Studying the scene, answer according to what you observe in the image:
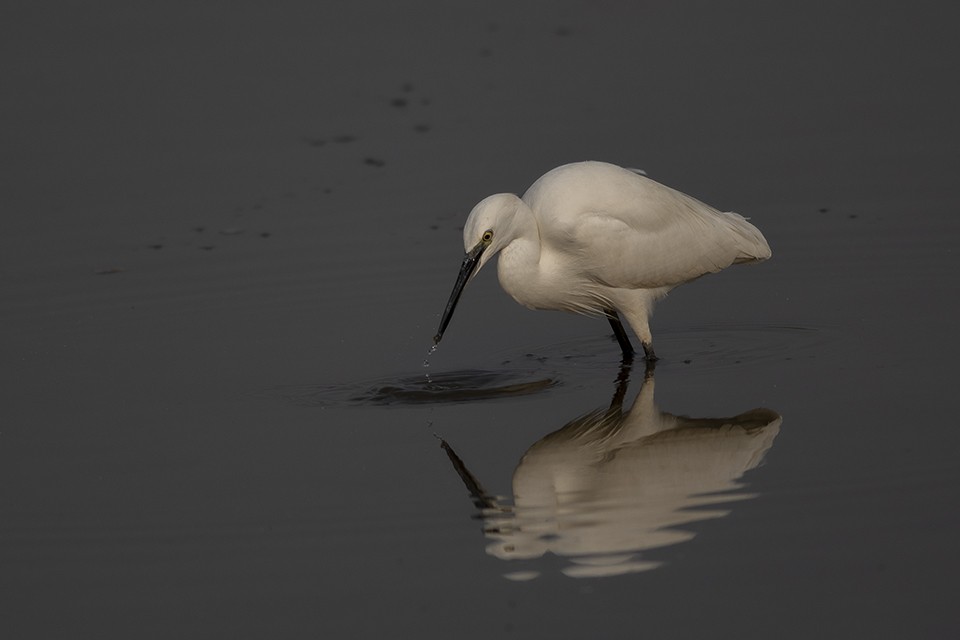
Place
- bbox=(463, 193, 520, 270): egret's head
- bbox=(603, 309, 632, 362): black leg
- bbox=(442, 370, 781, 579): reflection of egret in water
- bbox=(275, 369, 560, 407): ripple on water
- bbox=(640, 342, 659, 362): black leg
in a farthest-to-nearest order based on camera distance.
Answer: bbox=(603, 309, 632, 362): black leg → bbox=(640, 342, 659, 362): black leg → bbox=(275, 369, 560, 407): ripple on water → bbox=(463, 193, 520, 270): egret's head → bbox=(442, 370, 781, 579): reflection of egret in water

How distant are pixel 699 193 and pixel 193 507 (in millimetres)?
5604

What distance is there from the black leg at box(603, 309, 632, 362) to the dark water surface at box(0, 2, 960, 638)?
9.9 inches

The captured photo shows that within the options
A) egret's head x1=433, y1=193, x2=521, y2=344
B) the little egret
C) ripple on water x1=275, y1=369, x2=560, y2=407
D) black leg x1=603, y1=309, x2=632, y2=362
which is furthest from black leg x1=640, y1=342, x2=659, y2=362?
egret's head x1=433, y1=193, x2=521, y2=344

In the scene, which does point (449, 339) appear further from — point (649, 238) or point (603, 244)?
point (649, 238)

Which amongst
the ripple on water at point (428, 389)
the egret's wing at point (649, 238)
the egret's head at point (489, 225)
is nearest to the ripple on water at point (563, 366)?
the ripple on water at point (428, 389)

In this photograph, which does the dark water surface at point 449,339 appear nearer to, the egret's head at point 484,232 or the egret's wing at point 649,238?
the egret's wing at point 649,238

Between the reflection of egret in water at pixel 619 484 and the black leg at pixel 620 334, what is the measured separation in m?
0.82

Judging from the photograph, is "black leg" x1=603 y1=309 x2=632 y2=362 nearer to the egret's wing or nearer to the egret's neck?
the egret's wing

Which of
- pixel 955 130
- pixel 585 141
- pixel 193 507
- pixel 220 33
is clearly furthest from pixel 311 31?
pixel 193 507

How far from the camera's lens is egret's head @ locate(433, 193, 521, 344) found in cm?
810

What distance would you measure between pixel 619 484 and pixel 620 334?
224 cm

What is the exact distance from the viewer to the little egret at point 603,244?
8.49m

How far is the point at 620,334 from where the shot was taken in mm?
9164

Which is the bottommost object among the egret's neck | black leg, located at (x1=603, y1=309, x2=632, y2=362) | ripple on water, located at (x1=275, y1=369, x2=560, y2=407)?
ripple on water, located at (x1=275, y1=369, x2=560, y2=407)
